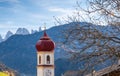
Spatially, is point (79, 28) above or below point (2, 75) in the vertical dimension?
above

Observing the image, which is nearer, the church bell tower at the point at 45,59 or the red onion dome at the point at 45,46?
the church bell tower at the point at 45,59

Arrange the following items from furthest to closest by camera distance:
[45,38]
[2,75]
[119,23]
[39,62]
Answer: [45,38]
[39,62]
[2,75]
[119,23]

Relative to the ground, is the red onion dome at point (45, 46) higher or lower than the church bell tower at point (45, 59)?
higher

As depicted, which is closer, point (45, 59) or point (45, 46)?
point (45, 59)

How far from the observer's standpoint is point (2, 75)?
224 ft

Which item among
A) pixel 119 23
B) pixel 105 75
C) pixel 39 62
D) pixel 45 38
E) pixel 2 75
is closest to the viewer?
pixel 119 23

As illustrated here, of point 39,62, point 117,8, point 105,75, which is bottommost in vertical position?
point 39,62

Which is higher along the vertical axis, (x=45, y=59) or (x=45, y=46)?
(x=45, y=46)

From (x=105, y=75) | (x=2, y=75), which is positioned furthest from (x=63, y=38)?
(x=2, y=75)

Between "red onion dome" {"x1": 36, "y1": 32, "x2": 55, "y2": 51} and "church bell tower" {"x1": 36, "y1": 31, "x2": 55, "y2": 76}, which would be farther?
"red onion dome" {"x1": 36, "y1": 32, "x2": 55, "y2": 51}

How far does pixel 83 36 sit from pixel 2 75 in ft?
172

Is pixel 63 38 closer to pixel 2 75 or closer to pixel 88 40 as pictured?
pixel 88 40

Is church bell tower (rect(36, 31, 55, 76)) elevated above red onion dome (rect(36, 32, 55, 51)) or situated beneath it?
situated beneath

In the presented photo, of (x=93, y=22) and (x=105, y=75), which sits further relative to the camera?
(x=105, y=75)
